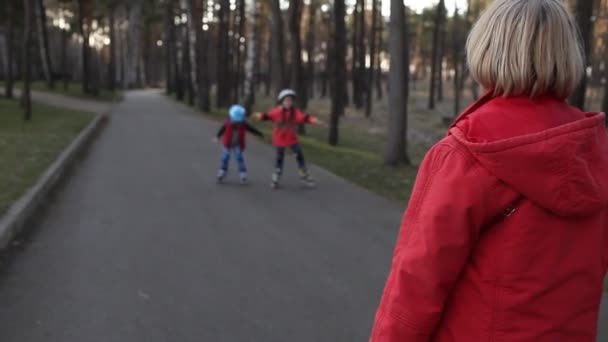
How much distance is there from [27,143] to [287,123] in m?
7.42

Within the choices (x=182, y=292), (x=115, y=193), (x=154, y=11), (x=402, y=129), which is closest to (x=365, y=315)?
(x=182, y=292)

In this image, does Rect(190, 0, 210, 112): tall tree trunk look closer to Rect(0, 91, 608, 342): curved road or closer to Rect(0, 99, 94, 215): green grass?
Rect(0, 99, 94, 215): green grass

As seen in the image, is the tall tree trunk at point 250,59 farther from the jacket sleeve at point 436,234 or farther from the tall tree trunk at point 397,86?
the jacket sleeve at point 436,234

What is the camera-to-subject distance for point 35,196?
363 inches

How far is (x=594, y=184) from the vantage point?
178 centimetres

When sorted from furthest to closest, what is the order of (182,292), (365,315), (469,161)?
(182,292) < (365,315) < (469,161)

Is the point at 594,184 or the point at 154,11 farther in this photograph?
the point at 154,11

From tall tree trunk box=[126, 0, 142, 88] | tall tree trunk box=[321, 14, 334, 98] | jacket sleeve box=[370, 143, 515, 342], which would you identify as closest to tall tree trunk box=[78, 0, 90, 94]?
tall tree trunk box=[321, 14, 334, 98]

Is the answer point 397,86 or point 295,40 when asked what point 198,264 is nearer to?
point 397,86

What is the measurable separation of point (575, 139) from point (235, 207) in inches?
318

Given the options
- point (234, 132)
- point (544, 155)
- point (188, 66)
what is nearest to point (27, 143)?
point (234, 132)

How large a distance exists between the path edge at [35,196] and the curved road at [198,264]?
0.62ft

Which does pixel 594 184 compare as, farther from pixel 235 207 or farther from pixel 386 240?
pixel 235 207

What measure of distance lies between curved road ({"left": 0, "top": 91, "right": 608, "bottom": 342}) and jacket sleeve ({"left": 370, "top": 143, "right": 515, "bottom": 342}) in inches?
117
